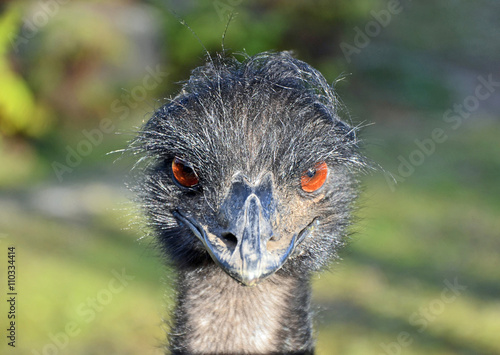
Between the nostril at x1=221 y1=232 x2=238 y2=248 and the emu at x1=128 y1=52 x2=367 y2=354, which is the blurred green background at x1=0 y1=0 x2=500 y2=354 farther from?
the nostril at x1=221 y1=232 x2=238 y2=248

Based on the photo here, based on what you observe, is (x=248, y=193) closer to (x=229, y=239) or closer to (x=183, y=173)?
(x=229, y=239)

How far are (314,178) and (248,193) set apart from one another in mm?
379

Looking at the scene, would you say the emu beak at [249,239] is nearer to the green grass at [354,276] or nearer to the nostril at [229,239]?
the nostril at [229,239]

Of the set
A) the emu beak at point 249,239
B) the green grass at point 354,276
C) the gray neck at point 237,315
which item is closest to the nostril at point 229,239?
the emu beak at point 249,239

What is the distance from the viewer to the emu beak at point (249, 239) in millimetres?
1707

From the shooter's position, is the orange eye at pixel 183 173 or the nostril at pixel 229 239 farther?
the orange eye at pixel 183 173

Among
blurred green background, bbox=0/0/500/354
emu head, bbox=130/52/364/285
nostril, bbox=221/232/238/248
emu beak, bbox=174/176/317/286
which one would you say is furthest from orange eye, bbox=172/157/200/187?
blurred green background, bbox=0/0/500/354

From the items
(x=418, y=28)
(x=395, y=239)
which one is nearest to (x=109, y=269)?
(x=395, y=239)

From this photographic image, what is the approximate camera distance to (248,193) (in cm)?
188

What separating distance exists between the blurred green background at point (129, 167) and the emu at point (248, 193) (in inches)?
23.0

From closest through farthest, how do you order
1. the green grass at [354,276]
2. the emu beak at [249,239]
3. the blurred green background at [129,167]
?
1. the emu beak at [249,239]
2. the green grass at [354,276]
3. the blurred green background at [129,167]

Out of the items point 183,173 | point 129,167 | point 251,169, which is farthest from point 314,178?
point 129,167

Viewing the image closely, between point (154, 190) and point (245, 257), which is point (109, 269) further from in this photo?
point (245, 257)

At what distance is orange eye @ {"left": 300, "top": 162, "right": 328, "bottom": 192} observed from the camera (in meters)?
2.13
